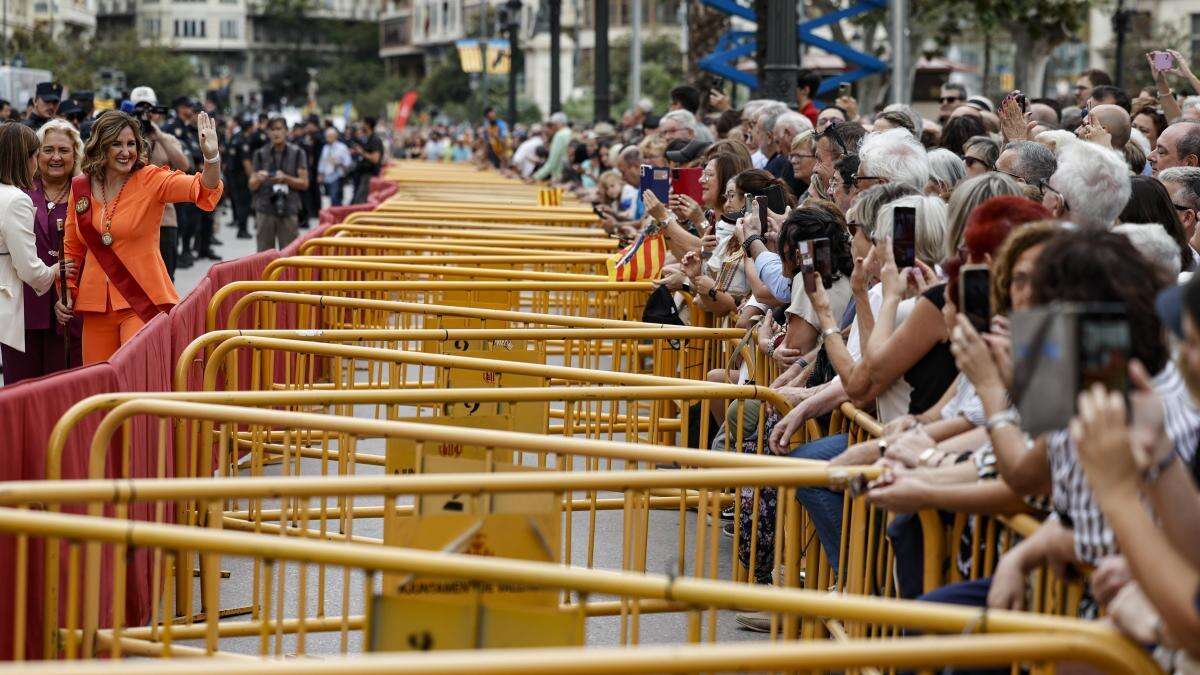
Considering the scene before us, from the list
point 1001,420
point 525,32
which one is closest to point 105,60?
point 525,32

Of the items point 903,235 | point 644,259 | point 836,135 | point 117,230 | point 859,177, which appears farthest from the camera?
point 644,259

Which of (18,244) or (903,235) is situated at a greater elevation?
(903,235)

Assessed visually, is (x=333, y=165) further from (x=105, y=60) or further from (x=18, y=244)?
(x=105, y=60)

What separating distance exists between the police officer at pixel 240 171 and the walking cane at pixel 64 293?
18127mm

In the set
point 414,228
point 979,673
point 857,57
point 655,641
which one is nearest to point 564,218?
point 414,228

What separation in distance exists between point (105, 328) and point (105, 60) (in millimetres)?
69949

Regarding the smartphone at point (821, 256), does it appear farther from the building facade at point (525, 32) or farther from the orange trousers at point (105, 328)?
the building facade at point (525, 32)

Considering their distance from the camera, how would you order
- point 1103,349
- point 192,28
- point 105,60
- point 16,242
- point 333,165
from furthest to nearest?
point 192,28 < point 105,60 < point 333,165 < point 16,242 < point 1103,349

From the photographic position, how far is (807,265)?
641 cm

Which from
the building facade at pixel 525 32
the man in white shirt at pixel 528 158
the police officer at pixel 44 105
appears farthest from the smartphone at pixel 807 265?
the building facade at pixel 525 32

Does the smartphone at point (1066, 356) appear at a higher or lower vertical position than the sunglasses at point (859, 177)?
lower

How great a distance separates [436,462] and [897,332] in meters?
1.64

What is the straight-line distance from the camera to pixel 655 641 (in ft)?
20.9

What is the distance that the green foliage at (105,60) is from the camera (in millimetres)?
59297
